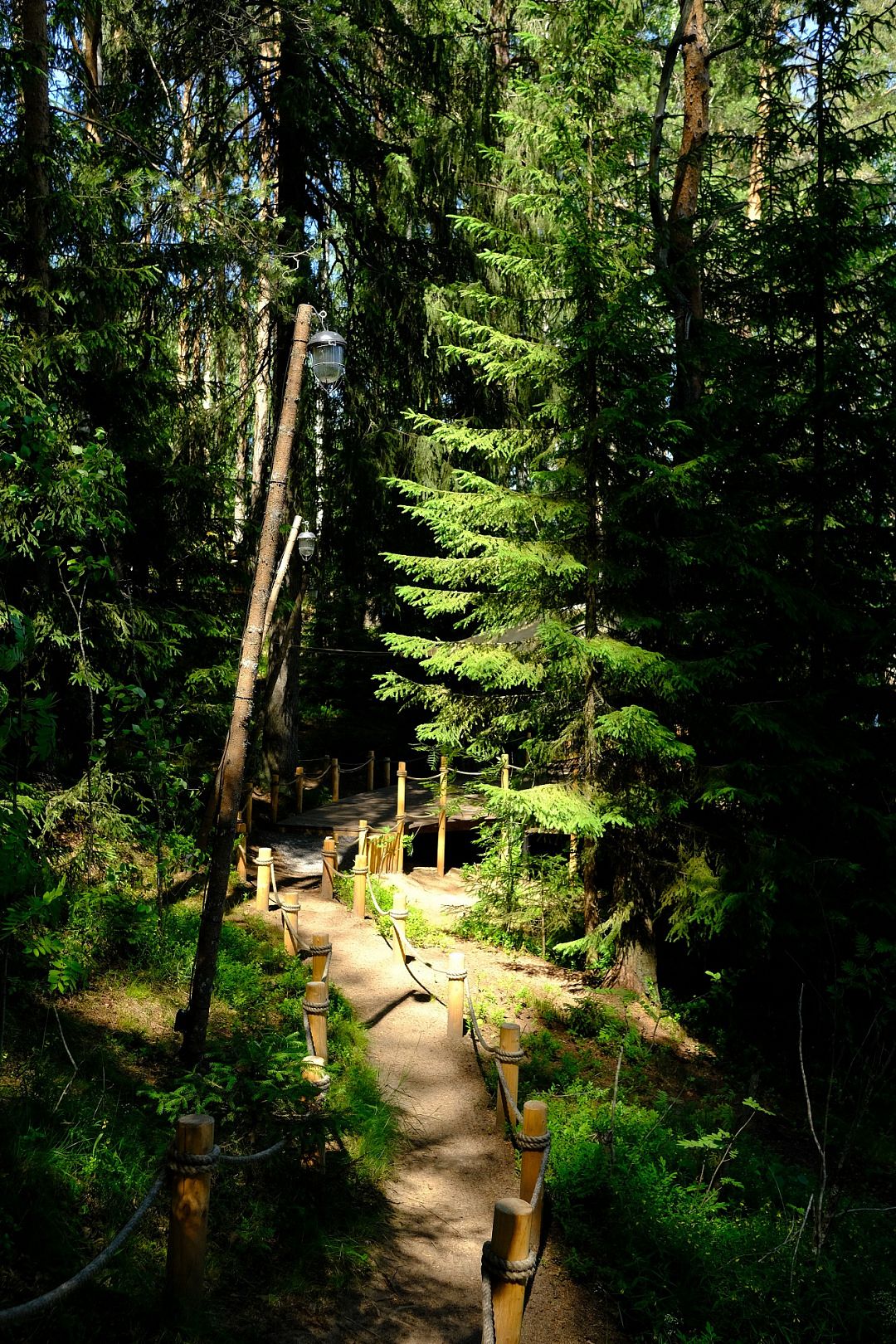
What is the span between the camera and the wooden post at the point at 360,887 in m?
11.9

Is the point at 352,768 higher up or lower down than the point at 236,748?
lower down

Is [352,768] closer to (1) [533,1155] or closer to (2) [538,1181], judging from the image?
(1) [533,1155]

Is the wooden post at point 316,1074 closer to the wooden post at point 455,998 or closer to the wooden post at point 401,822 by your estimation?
the wooden post at point 455,998

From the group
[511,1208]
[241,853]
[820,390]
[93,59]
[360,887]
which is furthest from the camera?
[93,59]

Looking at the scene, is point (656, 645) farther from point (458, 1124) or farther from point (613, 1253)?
point (613, 1253)

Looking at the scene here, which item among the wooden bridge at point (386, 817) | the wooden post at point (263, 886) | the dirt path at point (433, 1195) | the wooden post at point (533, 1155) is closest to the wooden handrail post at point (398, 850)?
the wooden bridge at point (386, 817)

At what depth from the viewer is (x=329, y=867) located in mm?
12664

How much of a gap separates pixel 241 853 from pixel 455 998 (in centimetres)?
532

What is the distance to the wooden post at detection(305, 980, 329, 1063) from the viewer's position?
662 centimetres

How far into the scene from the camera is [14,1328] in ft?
11.2

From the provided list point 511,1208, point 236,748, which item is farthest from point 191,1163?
point 236,748

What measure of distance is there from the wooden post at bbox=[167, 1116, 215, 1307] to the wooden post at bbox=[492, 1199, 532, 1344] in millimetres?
1280

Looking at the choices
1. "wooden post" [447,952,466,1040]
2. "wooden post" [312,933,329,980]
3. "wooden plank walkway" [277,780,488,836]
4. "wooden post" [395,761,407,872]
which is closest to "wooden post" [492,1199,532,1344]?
"wooden post" [312,933,329,980]

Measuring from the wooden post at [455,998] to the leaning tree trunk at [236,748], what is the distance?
8.80 feet
